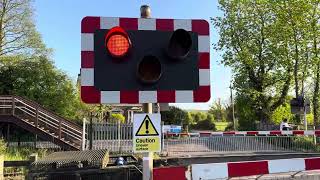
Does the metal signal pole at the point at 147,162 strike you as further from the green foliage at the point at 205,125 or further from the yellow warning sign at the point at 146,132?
the green foliage at the point at 205,125

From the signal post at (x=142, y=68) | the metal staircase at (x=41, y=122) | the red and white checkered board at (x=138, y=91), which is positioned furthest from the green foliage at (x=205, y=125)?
the signal post at (x=142, y=68)

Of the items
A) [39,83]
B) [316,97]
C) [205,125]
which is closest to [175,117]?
[205,125]

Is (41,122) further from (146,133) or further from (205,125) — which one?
(205,125)

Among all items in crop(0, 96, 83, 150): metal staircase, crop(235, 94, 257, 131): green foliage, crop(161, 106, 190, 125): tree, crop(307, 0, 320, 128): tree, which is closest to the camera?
crop(0, 96, 83, 150): metal staircase

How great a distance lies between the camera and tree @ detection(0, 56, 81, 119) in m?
34.2

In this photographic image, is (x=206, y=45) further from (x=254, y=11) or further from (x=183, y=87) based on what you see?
(x=254, y=11)

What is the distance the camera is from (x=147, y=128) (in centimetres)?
452

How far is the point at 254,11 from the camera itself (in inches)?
1647

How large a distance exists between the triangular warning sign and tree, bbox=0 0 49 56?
109 ft

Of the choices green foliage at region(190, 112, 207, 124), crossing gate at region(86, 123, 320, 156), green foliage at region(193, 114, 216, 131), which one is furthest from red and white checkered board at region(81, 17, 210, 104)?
green foliage at region(190, 112, 207, 124)

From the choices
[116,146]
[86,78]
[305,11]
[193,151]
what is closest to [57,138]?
[116,146]

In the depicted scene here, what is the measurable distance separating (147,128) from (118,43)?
2.72 ft

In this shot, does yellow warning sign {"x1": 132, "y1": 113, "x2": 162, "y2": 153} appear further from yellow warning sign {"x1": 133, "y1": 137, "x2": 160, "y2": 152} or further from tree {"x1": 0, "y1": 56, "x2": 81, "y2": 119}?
tree {"x1": 0, "y1": 56, "x2": 81, "y2": 119}

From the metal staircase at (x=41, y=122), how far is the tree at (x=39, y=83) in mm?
9047
